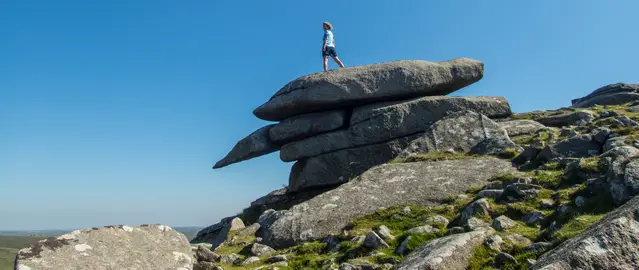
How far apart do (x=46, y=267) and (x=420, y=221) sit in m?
8.57

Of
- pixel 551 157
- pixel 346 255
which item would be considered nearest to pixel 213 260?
pixel 346 255

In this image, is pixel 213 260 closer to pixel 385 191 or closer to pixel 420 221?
pixel 420 221

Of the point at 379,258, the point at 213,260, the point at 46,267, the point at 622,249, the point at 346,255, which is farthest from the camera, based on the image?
the point at 213,260

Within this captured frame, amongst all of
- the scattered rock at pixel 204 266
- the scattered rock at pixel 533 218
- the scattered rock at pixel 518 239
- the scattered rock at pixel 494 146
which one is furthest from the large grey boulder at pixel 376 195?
the scattered rock at pixel 518 239

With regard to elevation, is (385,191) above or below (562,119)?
below

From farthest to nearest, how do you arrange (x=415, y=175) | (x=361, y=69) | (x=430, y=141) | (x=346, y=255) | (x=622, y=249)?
(x=361, y=69) → (x=430, y=141) → (x=415, y=175) → (x=346, y=255) → (x=622, y=249)

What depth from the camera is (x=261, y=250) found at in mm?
12375

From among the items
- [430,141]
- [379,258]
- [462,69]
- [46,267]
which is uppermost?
[462,69]

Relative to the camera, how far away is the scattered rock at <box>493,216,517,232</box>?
9492 millimetres

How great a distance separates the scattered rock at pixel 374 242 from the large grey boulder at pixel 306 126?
19002 millimetres

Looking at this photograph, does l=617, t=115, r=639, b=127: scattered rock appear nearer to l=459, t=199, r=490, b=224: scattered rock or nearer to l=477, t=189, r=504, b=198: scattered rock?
l=477, t=189, r=504, b=198: scattered rock

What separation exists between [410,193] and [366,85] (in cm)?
1435

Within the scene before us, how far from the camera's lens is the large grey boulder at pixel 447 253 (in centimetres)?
718

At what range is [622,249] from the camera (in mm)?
5625
